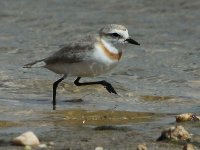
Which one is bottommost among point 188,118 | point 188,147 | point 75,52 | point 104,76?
point 188,147

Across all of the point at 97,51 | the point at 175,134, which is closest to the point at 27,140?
the point at 175,134

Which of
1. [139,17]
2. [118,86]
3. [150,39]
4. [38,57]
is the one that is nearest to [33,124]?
[118,86]

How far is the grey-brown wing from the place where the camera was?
766 centimetres

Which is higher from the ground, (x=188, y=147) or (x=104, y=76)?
(x=104, y=76)

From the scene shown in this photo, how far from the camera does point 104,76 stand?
9633 millimetres

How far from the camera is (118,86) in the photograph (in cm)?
902

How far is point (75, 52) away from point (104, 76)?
1.93 meters

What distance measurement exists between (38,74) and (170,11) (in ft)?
15.8

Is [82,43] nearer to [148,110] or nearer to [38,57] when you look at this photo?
[148,110]

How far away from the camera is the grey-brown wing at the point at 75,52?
301 inches

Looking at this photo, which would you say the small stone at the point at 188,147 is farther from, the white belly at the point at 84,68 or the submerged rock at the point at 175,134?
the white belly at the point at 84,68

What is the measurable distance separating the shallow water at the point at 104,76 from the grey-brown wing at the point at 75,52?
1.55 ft

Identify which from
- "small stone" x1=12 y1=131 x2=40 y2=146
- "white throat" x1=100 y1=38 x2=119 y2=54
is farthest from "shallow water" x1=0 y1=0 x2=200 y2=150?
"white throat" x1=100 y1=38 x2=119 y2=54

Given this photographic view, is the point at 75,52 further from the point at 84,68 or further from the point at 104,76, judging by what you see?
the point at 104,76
